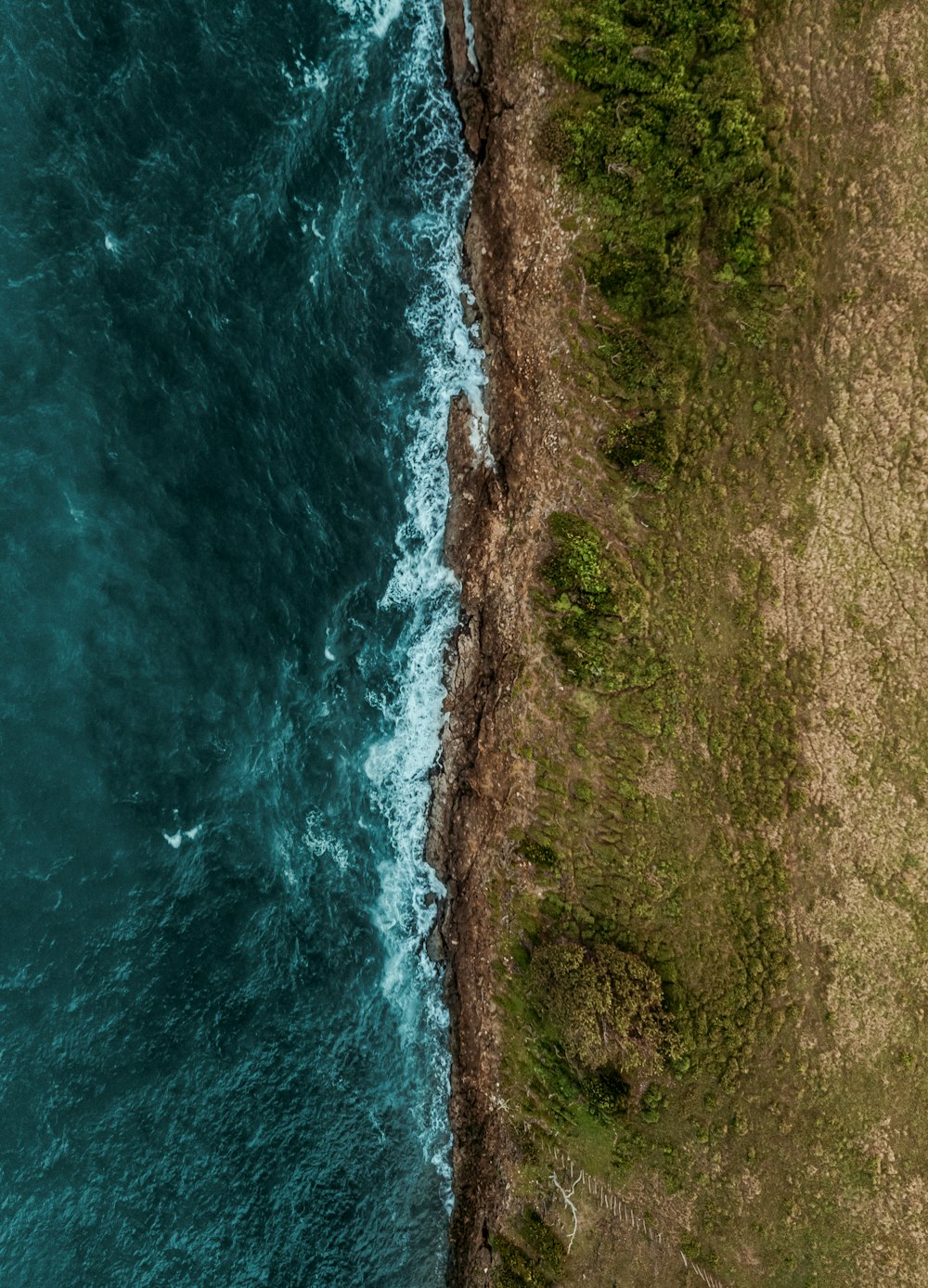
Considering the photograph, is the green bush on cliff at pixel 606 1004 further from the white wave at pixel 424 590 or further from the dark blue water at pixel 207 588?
the dark blue water at pixel 207 588

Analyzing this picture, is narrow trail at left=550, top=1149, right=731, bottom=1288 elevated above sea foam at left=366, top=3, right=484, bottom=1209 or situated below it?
below

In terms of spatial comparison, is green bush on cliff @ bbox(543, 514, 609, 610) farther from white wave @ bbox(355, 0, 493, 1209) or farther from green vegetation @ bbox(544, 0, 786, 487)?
white wave @ bbox(355, 0, 493, 1209)

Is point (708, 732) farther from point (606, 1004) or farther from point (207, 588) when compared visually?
point (207, 588)

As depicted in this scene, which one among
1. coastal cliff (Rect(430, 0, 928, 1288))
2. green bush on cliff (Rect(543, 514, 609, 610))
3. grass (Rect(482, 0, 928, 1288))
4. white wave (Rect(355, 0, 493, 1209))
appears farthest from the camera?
white wave (Rect(355, 0, 493, 1209))

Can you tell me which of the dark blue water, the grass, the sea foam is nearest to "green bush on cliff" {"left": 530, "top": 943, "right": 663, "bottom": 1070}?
the grass

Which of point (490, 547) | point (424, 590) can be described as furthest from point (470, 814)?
point (490, 547)

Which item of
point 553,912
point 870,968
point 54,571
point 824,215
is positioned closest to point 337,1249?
point 553,912
